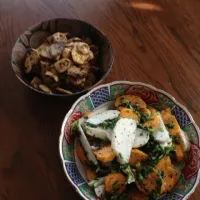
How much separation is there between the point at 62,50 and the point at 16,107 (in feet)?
0.70

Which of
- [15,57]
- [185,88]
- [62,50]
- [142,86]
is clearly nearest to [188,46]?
[185,88]

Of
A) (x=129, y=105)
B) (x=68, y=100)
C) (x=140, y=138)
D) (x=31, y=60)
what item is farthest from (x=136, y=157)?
(x=31, y=60)

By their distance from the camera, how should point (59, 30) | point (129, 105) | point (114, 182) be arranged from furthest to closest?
point (59, 30) → point (129, 105) → point (114, 182)

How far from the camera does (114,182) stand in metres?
0.88

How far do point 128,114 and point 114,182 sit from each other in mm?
185

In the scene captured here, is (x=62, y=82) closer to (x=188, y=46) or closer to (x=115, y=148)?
(x=115, y=148)

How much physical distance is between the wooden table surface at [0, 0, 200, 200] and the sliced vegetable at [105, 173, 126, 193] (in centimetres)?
11

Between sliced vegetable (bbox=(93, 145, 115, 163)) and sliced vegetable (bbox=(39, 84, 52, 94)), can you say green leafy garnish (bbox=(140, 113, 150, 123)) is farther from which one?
sliced vegetable (bbox=(39, 84, 52, 94))

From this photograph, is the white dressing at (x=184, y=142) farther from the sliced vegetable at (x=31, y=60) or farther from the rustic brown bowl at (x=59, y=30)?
the sliced vegetable at (x=31, y=60)

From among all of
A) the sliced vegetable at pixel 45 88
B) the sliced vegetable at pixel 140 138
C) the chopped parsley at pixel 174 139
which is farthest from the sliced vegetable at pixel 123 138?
the sliced vegetable at pixel 45 88

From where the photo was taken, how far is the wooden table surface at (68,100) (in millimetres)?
966

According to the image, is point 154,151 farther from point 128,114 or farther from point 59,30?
point 59,30

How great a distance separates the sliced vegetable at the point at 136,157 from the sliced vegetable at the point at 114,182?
0.05 meters

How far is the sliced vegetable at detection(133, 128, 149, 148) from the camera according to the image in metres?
0.91
